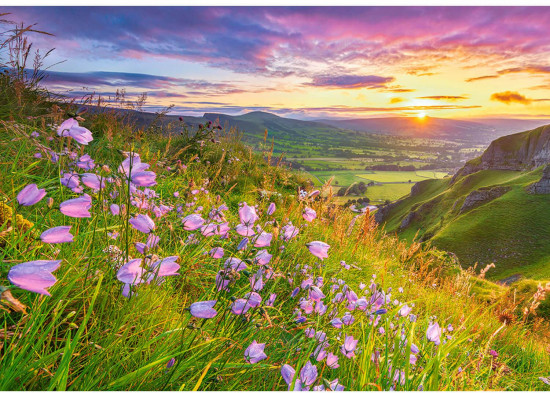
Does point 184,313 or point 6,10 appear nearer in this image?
point 184,313

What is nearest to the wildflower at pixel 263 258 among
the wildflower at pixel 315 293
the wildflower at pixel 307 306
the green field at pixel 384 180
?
the wildflower at pixel 315 293

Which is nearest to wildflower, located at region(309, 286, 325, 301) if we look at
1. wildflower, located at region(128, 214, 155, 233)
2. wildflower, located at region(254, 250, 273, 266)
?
wildflower, located at region(254, 250, 273, 266)

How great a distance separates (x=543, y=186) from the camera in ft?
254

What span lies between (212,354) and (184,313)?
2.03 feet

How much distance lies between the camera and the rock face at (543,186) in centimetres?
7681

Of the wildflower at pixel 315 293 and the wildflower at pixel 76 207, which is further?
the wildflower at pixel 315 293

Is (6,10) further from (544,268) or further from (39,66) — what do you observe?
(544,268)

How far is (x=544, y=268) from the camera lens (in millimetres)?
51969

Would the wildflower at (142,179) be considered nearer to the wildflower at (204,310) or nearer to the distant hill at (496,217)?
the wildflower at (204,310)

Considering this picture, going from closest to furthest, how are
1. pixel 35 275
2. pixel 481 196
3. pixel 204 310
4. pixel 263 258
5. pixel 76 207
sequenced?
1. pixel 35 275
2. pixel 204 310
3. pixel 76 207
4. pixel 263 258
5. pixel 481 196

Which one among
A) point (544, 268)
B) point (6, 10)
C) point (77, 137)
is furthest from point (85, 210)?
point (544, 268)

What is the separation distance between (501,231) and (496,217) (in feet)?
17.5

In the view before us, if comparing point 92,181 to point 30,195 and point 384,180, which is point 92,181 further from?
point 384,180

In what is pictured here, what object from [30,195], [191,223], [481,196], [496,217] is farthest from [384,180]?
[30,195]
